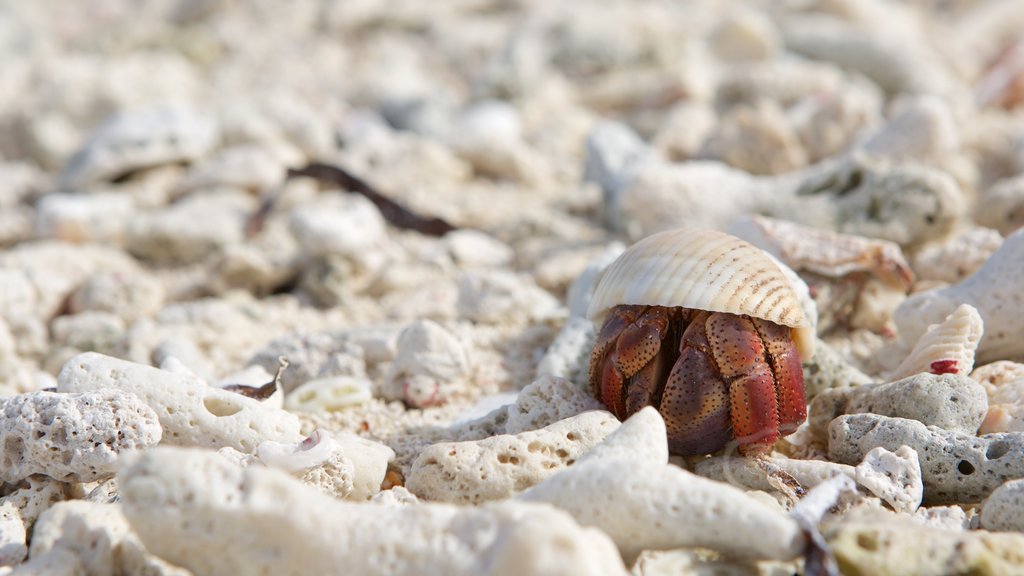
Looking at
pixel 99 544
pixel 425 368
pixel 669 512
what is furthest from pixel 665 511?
pixel 425 368

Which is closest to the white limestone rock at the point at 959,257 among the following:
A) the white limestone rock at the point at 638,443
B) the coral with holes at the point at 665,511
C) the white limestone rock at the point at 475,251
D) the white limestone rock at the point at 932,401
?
the white limestone rock at the point at 932,401

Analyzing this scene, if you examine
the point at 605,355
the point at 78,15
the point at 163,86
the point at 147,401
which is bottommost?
the point at 78,15

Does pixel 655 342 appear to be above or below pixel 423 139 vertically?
above

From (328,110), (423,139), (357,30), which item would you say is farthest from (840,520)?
(357,30)

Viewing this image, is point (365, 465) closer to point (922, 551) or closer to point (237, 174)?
point (922, 551)

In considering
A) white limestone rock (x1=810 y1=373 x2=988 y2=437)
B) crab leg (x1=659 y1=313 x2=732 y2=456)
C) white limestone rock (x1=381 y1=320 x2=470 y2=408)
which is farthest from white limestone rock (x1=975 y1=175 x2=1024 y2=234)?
white limestone rock (x1=381 y1=320 x2=470 y2=408)

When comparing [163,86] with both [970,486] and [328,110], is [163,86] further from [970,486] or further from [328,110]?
[970,486]

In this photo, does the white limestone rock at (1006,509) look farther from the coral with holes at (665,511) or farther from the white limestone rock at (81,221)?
the white limestone rock at (81,221)
